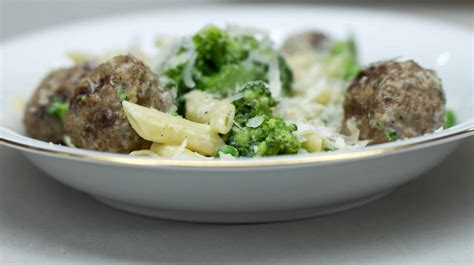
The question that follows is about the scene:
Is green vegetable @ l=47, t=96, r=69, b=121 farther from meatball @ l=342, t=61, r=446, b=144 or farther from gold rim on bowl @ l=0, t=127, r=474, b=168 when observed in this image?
meatball @ l=342, t=61, r=446, b=144

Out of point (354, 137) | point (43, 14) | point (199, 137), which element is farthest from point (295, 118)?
point (43, 14)

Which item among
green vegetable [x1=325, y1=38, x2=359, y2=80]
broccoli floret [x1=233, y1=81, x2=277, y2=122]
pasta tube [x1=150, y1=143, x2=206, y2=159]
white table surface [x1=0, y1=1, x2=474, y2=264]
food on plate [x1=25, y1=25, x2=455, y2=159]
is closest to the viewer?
white table surface [x1=0, y1=1, x2=474, y2=264]

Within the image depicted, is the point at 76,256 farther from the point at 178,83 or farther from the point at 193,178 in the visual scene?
the point at 178,83

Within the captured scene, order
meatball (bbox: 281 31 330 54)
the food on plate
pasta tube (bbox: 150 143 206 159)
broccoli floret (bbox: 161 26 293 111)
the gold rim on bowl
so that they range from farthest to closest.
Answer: meatball (bbox: 281 31 330 54) < broccoli floret (bbox: 161 26 293 111) < the food on plate < pasta tube (bbox: 150 143 206 159) < the gold rim on bowl

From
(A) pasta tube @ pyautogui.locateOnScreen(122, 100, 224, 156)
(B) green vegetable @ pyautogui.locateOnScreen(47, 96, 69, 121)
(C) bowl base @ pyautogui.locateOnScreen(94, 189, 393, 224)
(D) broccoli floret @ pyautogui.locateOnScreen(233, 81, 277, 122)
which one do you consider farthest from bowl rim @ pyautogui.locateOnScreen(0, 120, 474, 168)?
(B) green vegetable @ pyautogui.locateOnScreen(47, 96, 69, 121)

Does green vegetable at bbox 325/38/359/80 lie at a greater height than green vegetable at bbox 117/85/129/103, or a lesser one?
lesser

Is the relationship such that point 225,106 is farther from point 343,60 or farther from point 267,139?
point 343,60
